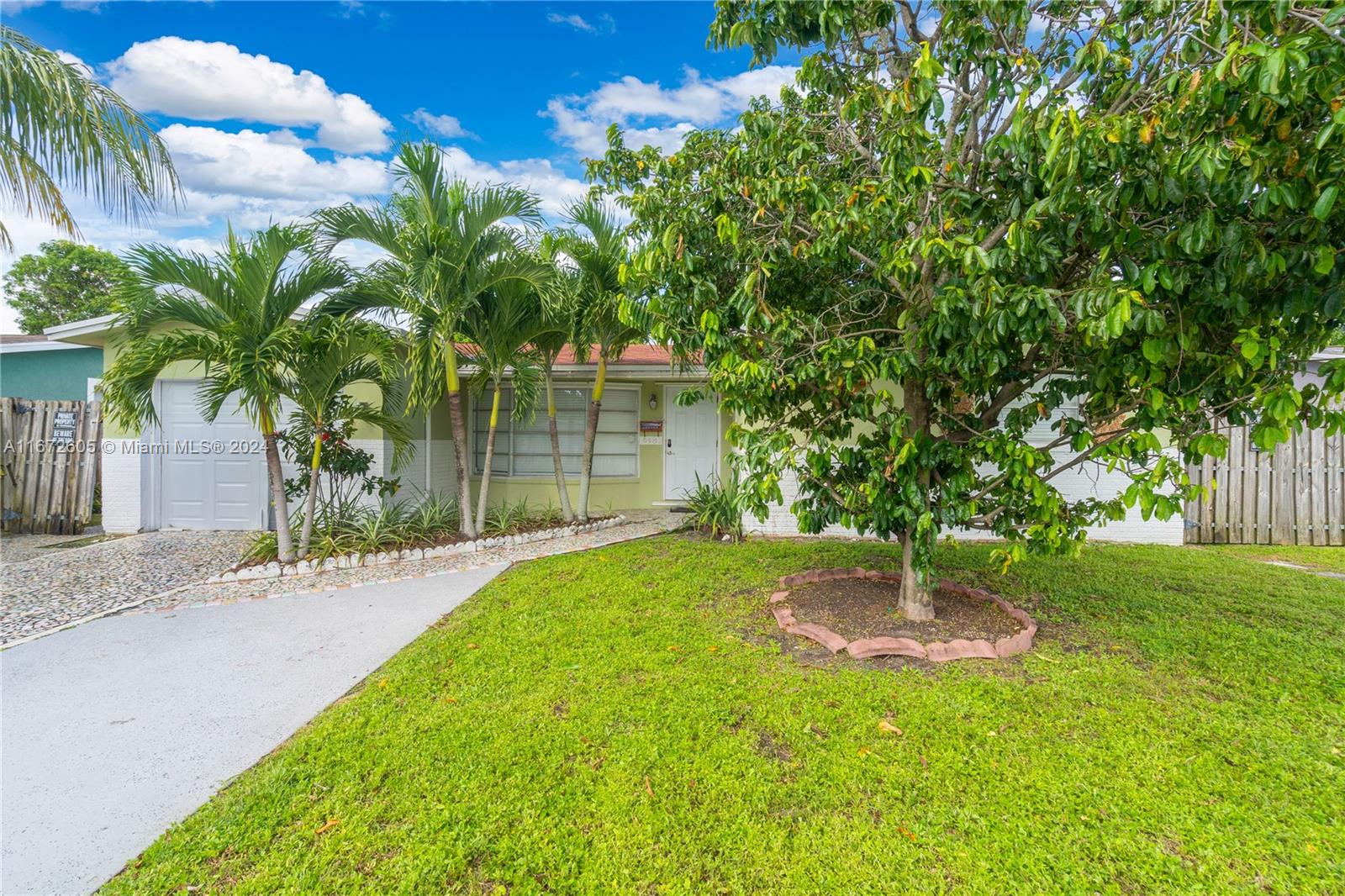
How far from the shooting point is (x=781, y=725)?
3.14m

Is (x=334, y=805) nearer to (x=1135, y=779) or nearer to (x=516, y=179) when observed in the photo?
(x=1135, y=779)

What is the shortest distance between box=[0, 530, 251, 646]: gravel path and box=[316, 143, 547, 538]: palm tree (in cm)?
308

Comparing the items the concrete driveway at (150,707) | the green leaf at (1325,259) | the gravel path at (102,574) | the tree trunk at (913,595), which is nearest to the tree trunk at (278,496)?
the gravel path at (102,574)

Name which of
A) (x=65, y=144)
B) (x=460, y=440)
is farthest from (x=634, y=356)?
(x=65, y=144)

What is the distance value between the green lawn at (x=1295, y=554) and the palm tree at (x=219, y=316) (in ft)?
36.7

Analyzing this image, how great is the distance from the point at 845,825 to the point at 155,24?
9409 millimetres

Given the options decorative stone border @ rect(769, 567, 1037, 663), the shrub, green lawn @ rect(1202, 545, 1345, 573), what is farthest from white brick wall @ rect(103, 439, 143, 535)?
green lawn @ rect(1202, 545, 1345, 573)

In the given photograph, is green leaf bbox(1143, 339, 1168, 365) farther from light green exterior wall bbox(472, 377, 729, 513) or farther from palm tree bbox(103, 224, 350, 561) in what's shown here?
light green exterior wall bbox(472, 377, 729, 513)

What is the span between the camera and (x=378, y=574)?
20.6ft

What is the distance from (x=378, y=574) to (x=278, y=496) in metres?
1.33

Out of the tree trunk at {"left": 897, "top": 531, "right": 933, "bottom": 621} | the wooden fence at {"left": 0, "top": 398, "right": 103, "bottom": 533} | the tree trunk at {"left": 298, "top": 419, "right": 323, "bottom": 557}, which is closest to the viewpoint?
the tree trunk at {"left": 897, "top": 531, "right": 933, "bottom": 621}

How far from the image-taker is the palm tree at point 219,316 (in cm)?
547

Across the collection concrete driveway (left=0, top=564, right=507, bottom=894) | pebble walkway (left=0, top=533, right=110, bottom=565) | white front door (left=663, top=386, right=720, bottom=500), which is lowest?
concrete driveway (left=0, top=564, right=507, bottom=894)

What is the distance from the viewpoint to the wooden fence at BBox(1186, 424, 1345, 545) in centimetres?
809
